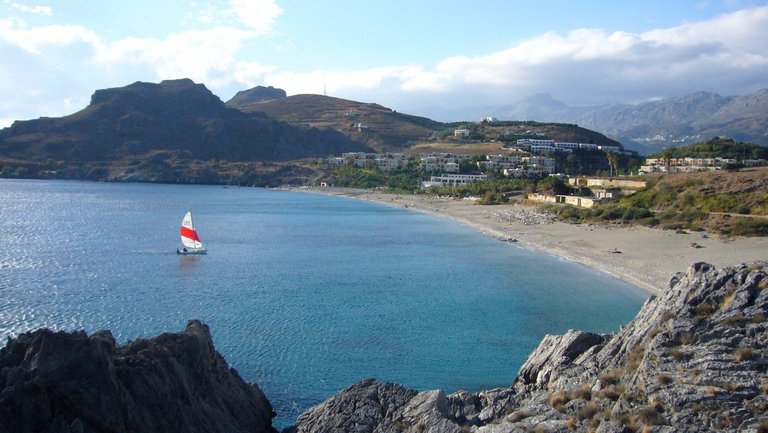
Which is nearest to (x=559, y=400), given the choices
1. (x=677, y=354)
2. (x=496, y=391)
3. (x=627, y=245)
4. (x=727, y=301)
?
(x=677, y=354)

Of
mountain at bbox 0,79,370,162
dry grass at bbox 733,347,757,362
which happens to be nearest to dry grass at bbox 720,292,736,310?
dry grass at bbox 733,347,757,362

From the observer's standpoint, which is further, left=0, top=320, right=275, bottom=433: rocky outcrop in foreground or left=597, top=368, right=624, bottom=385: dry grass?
left=597, top=368, right=624, bottom=385: dry grass

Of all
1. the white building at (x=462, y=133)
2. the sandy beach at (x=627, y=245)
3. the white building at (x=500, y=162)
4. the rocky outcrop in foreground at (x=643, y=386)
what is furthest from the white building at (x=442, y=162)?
the rocky outcrop in foreground at (x=643, y=386)

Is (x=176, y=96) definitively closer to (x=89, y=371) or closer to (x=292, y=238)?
(x=292, y=238)

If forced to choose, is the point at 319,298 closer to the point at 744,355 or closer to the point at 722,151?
the point at 744,355

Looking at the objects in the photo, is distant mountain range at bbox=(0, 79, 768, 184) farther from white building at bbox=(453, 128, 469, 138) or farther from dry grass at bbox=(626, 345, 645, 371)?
dry grass at bbox=(626, 345, 645, 371)
